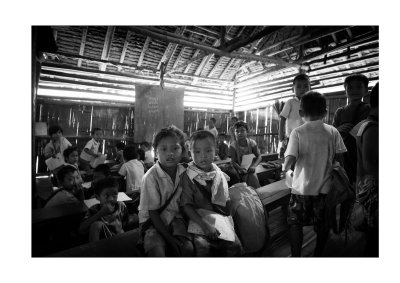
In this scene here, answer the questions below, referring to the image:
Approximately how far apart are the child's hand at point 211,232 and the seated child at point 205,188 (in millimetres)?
36

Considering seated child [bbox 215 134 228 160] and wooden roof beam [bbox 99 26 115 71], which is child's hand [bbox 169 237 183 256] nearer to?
seated child [bbox 215 134 228 160]

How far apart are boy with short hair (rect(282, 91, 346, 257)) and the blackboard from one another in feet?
18.1

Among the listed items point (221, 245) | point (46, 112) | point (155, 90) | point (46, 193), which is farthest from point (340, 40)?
point (46, 112)

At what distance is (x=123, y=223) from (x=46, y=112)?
5.26 metres

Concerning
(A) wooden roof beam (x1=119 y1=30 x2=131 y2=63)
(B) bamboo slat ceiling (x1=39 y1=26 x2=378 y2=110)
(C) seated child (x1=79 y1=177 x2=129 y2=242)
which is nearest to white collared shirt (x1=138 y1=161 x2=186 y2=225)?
(C) seated child (x1=79 y1=177 x2=129 y2=242)

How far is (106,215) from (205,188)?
3.88 feet

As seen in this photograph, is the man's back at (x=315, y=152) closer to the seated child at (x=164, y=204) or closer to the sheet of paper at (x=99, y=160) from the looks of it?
the seated child at (x=164, y=204)

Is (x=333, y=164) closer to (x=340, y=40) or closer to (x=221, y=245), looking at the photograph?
(x=221, y=245)

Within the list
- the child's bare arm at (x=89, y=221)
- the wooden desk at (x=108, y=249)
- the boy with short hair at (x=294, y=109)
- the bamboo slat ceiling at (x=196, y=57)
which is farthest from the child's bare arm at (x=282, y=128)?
the child's bare arm at (x=89, y=221)

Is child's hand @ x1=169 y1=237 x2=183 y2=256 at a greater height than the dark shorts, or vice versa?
the dark shorts

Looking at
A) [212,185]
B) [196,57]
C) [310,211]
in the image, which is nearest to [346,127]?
[310,211]

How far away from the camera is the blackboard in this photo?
22.8ft

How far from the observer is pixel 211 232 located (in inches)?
60.7

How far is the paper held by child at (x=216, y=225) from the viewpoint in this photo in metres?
1.56
